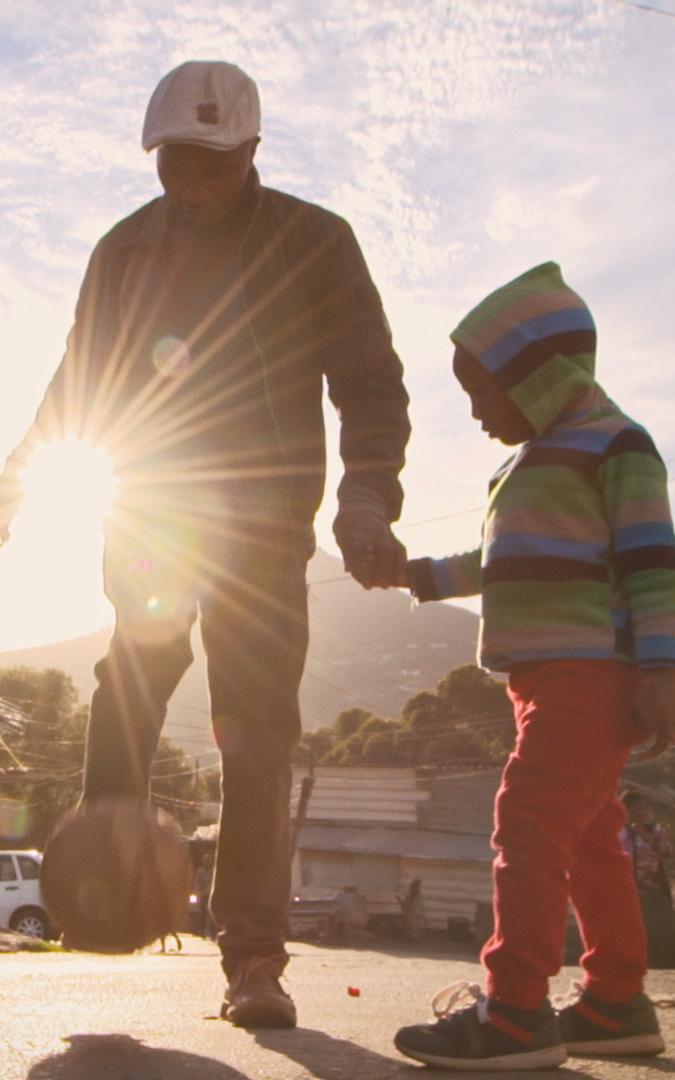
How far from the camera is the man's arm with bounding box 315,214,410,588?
122 inches

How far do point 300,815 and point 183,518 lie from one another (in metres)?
44.1

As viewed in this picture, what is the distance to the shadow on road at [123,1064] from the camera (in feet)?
6.95

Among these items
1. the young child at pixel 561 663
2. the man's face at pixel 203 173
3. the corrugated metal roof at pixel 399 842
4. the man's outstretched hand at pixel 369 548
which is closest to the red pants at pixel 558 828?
the young child at pixel 561 663

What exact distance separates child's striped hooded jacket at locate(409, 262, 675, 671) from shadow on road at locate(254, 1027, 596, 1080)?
78cm

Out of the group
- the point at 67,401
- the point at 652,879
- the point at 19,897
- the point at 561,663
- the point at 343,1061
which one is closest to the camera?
the point at 343,1061

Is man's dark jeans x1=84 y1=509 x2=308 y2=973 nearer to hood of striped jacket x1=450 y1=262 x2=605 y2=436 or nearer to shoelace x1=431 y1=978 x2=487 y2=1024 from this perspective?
shoelace x1=431 y1=978 x2=487 y2=1024

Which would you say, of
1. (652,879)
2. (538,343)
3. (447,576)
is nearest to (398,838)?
(652,879)

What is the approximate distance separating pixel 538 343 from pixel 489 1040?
143 centimetres

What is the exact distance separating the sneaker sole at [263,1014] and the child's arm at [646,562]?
2.98 feet

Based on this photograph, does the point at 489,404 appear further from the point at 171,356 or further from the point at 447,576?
the point at 171,356

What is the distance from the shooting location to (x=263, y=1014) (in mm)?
2855

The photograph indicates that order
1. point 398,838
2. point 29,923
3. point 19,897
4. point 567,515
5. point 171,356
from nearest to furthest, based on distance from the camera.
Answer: point 567,515
point 171,356
point 29,923
point 19,897
point 398,838

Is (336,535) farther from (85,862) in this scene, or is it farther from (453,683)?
Answer: (453,683)

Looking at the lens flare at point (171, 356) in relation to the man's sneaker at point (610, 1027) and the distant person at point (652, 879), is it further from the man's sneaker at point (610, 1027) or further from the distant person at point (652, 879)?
the distant person at point (652, 879)
